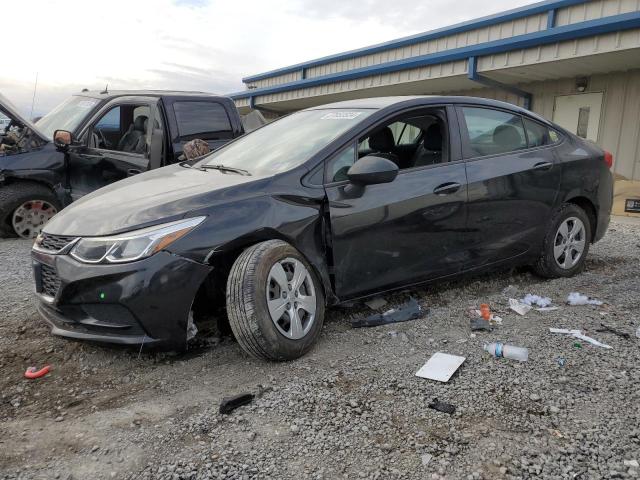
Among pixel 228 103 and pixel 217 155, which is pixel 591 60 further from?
pixel 217 155

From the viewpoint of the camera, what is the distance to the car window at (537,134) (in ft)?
15.4

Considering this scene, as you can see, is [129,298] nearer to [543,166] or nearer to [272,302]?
[272,302]

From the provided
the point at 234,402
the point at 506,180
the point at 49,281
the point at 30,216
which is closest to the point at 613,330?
the point at 506,180

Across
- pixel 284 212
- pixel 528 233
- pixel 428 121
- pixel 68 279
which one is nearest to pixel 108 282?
pixel 68 279

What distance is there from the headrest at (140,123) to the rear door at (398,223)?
388 centimetres

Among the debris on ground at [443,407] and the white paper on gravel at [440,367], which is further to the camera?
the white paper on gravel at [440,367]

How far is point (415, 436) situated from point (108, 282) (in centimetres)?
176

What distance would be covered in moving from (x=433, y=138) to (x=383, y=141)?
41 cm

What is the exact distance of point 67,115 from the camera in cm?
728

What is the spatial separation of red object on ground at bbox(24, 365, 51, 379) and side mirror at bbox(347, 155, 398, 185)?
2.17 meters

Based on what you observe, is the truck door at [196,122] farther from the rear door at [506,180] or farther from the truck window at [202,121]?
the rear door at [506,180]

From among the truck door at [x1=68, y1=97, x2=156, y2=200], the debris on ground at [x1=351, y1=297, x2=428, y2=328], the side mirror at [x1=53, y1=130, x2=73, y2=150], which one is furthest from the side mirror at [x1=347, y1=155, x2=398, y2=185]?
the side mirror at [x1=53, y1=130, x2=73, y2=150]

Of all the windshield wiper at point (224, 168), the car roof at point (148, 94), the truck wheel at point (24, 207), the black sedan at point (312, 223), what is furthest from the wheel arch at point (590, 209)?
the truck wheel at point (24, 207)

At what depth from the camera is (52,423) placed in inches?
104
